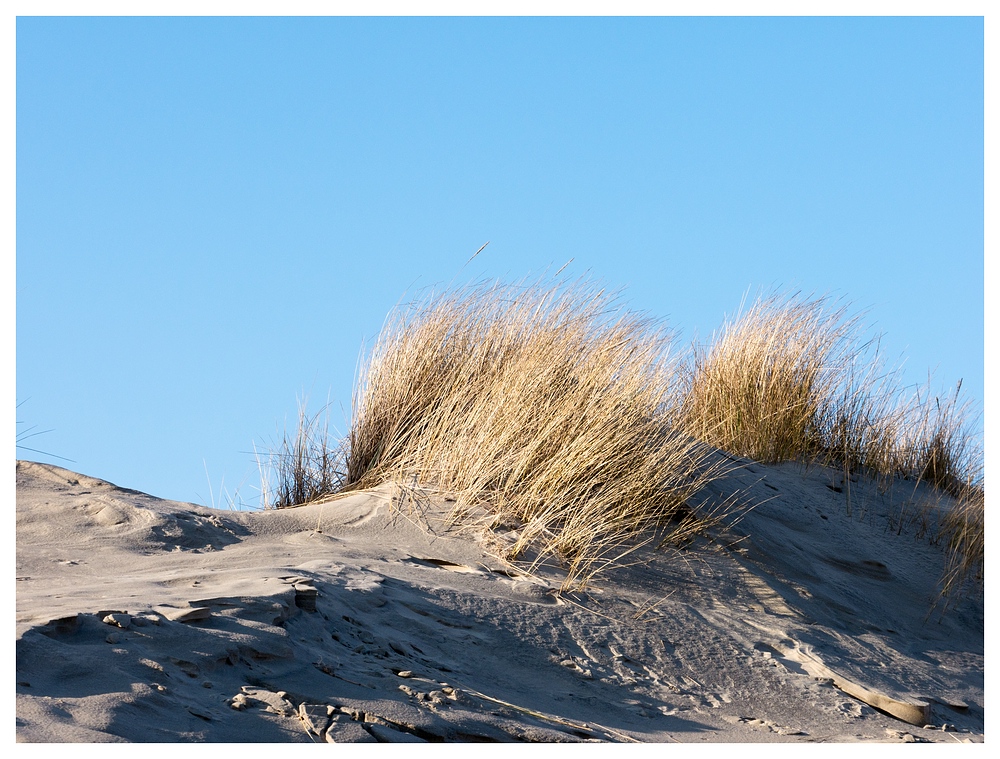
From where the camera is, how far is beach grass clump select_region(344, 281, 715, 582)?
4.93 metres

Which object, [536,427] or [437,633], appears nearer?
[437,633]

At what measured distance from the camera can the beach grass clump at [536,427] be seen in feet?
16.2

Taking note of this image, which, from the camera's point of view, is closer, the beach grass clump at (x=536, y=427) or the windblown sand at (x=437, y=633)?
the windblown sand at (x=437, y=633)

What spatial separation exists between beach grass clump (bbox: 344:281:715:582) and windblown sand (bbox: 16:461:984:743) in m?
0.23

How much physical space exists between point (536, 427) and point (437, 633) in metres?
1.75

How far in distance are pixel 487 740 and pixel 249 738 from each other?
0.66 m

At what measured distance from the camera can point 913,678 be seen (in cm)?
458

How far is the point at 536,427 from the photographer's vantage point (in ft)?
17.1

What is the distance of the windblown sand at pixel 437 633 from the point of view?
2600 millimetres

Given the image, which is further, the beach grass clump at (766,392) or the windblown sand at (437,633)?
the beach grass clump at (766,392)

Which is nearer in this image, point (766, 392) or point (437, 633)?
point (437, 633)

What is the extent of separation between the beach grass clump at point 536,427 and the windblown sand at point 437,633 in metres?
0.23

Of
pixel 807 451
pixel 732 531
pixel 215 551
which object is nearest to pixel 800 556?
pixel 732 531
